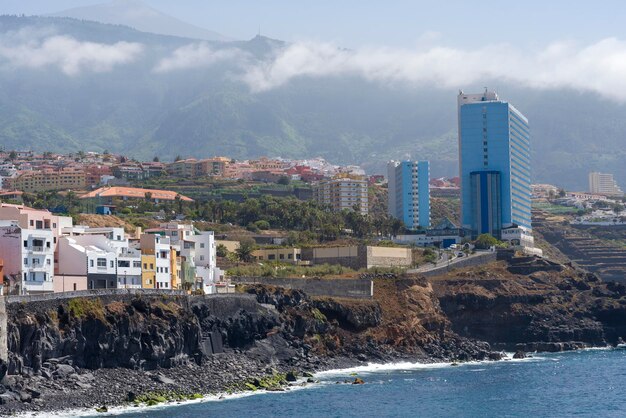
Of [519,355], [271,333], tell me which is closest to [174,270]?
[271,333]

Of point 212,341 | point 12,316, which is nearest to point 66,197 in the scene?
point 212,341

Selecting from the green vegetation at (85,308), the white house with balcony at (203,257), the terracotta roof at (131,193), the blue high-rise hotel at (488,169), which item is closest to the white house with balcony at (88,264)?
the green vegetation at (85,308)

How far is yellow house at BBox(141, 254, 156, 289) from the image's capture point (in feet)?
333

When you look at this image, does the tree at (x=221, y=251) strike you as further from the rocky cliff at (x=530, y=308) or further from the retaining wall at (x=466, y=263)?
the rocky cliff at (x=530, y=308)

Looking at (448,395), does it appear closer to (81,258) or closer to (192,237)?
(81,258)

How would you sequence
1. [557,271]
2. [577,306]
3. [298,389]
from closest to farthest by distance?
[298,389] → [577,306] → [557,271]

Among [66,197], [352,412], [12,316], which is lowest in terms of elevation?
[352,412]

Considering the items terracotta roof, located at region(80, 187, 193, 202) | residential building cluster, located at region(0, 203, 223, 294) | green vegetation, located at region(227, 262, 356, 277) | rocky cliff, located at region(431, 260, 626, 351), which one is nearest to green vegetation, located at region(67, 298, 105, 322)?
residential building cluster, located at region(0, 203, 223, 294)

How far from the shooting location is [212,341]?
99.3 m

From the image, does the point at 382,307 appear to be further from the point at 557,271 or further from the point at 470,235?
the point at 470,235

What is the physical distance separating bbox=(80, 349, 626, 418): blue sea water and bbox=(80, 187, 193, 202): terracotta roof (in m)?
75.7

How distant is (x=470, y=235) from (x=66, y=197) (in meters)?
56.6

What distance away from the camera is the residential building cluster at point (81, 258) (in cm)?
9075

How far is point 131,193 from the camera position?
603 feet
